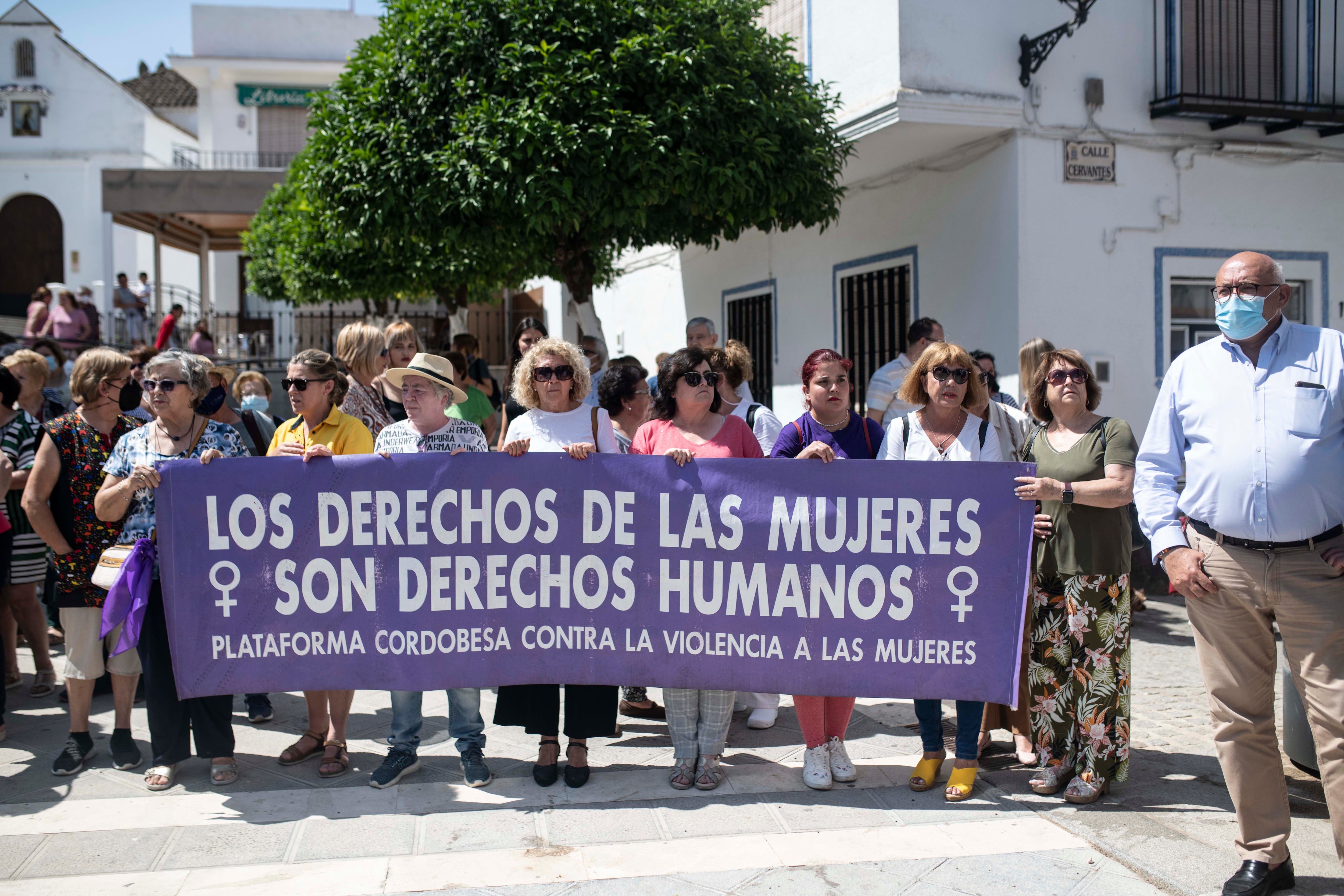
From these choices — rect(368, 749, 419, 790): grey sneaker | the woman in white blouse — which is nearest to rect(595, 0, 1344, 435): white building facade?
the woman in white blouse

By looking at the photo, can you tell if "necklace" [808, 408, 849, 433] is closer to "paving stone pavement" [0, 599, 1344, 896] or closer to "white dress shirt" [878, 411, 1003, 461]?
"white dress shirt" [878, 411, 1003, 461]

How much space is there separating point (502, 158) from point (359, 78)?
2.21 meters

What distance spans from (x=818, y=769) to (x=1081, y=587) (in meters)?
1.34

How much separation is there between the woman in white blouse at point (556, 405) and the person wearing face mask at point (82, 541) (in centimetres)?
190

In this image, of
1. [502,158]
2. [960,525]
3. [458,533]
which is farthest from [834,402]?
[502,158]

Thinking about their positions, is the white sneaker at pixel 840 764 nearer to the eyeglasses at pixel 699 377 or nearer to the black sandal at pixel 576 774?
the black sandal at pixel 576 774

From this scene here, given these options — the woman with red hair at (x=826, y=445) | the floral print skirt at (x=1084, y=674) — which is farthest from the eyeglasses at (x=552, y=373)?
the floral print skirt at (x=1084, y=674)

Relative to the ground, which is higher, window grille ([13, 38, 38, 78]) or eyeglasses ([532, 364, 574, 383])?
window grille ([13, 38, 38, 78])

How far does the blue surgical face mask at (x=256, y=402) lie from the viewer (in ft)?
25.8

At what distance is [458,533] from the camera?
14.4ft

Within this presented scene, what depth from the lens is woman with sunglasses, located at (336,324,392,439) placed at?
220 inches

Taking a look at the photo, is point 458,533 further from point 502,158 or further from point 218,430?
point 502,158

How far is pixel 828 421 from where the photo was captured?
4531 millimetres

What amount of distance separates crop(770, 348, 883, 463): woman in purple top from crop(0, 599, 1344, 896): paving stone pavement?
1.44m
